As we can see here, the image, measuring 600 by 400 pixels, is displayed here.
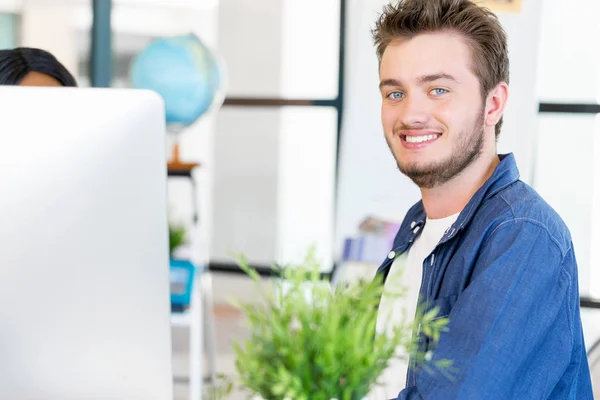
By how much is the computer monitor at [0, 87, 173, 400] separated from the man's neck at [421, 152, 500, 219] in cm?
67

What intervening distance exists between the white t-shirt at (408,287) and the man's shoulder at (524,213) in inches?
5.3

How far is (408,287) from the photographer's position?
150cm

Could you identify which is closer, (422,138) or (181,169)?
(422,138)

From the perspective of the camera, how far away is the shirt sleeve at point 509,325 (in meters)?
1.16

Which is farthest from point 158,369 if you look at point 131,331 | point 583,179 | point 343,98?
point 343,98

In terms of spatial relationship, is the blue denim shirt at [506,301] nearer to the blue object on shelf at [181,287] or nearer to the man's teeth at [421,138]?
the man's teeth at [421,138]

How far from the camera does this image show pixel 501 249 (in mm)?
1331

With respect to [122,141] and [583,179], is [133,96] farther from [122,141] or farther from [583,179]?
[583,179]

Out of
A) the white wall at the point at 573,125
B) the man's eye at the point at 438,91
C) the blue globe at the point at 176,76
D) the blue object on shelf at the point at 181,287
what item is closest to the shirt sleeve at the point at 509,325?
the man's eye at the point at 438,91

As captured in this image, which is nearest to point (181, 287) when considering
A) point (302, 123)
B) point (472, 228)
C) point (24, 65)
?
point (24, 65)

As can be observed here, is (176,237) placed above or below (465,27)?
below

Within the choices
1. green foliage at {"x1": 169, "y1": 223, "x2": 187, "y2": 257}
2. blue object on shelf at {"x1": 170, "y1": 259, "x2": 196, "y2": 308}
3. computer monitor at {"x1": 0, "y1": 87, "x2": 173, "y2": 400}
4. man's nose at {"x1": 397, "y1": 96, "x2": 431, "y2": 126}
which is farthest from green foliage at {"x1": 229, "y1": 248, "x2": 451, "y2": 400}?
green foliage at {"x1": 169, "y1": 223, "x2": 187, "y2": 257}

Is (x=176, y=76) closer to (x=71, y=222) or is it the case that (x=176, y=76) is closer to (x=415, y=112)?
(x=415, y=112)

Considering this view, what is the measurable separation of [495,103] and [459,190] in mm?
176
